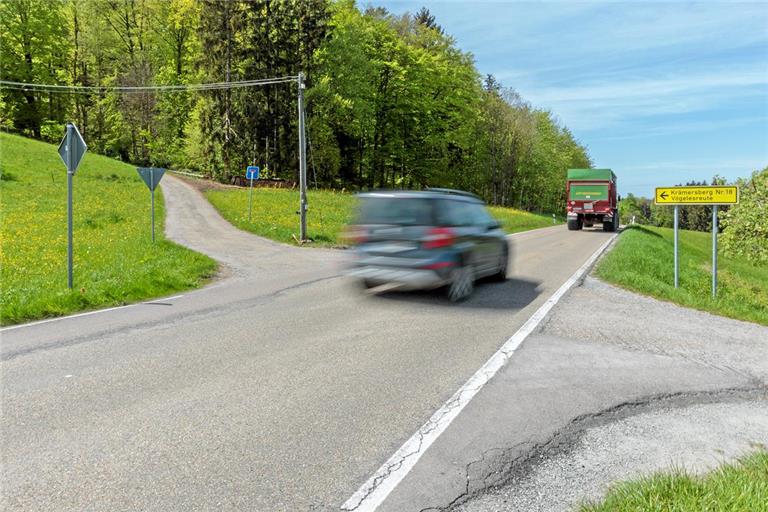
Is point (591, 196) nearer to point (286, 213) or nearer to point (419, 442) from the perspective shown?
point (286, 213)

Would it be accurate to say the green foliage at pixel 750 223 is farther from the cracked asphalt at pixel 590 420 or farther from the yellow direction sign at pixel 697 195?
the cracked asphalt at pixel 590 420

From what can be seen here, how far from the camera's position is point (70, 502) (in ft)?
9.21

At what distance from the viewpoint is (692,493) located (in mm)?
2787

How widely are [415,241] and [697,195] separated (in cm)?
764

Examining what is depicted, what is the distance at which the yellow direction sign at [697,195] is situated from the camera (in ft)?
36.9

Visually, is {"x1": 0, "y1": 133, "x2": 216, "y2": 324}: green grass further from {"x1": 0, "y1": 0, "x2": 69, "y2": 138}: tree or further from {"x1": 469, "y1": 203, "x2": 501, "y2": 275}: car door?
{"x1": 0, "y1": 0, "x2": 69, "y2": 138}: tree

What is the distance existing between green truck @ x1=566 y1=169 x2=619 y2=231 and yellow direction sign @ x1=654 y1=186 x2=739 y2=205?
1990 centimetres

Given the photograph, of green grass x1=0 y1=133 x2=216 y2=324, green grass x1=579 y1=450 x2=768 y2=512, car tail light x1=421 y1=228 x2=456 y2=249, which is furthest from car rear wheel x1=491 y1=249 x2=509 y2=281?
green grass x1=579 y1=450 x2=768 y2=512

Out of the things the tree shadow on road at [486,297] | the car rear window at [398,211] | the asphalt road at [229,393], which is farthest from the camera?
the tree shadow on road at [486,297]

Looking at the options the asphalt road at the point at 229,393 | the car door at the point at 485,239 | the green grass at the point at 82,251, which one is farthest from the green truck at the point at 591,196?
the asphalt road at the point at 229,393

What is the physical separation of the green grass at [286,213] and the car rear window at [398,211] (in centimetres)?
811

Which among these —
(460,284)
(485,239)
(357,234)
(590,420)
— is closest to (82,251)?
(357,234)

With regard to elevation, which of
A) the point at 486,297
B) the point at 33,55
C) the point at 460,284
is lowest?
the point at 486,297

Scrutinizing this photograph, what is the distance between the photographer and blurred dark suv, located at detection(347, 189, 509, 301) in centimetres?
830
